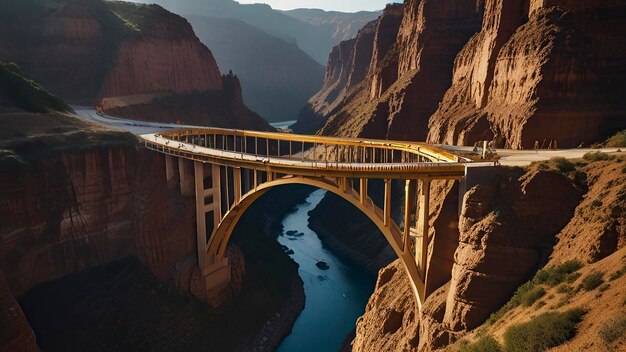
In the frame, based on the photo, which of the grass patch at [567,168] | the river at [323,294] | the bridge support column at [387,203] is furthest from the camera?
the river at [323,294]

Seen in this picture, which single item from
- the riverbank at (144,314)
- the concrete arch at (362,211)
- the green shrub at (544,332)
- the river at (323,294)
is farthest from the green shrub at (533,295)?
the riverbank at (144,314)

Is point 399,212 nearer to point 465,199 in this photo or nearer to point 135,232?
point 135,232

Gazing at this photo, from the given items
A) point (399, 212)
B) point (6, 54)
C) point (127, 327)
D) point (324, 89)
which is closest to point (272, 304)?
point (127, 327)

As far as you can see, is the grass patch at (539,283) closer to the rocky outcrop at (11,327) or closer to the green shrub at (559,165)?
the green shrub at (559,165)

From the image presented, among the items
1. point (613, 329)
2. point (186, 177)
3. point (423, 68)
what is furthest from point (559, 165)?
point (423, 68)

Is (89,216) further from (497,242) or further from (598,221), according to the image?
(598,221)

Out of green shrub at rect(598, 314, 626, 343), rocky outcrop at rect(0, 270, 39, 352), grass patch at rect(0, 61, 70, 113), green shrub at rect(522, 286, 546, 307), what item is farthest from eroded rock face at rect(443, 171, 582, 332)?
grass patch at rect(0, 61, 70, 113)
